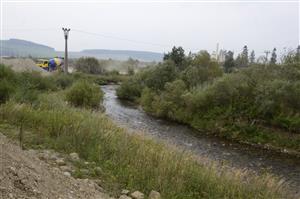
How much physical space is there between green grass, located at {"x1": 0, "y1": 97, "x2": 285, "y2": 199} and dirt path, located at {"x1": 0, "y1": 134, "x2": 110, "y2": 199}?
771 millimetres

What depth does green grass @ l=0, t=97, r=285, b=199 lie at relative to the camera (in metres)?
6.15

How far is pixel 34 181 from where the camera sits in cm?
471

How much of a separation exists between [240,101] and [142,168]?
18.2 m

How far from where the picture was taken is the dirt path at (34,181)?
428cm

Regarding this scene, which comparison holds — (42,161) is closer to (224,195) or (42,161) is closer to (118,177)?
(118,177)

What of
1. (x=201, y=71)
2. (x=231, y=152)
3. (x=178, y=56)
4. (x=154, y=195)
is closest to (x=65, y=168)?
(x=154, y=195)

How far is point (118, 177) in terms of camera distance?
6.20 meters

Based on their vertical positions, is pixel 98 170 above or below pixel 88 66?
below

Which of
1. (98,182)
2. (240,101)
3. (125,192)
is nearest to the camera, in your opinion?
(125,192)

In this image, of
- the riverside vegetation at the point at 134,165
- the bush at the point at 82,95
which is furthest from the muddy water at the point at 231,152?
the riverside vegetation at the point at 134,165

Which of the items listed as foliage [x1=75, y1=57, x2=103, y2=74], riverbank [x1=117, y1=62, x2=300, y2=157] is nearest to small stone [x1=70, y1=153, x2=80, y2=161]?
riverbank [x1=117, y1=62, x2=300, y2=157]

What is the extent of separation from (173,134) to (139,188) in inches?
560

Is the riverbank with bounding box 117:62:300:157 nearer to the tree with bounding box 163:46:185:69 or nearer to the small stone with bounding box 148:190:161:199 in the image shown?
the tree with bounding box 163:46:185:69

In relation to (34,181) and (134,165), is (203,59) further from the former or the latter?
(34,181)
